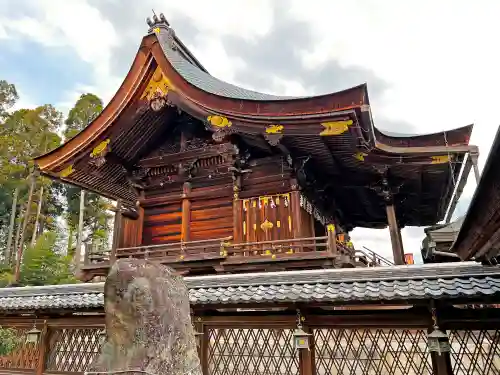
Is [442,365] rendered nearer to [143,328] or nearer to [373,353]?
[373,353]

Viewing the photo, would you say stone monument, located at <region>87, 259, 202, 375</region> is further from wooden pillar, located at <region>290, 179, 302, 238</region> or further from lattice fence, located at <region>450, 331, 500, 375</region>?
wooden pillar, located at <region>290, 179, 302, 238</region>

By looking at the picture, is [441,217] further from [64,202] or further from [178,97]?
[64,202]

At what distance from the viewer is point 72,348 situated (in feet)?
25.9

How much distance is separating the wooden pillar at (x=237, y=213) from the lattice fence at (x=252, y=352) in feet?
9.63

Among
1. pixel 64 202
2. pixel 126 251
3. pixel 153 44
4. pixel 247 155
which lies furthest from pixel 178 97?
pixel 64 202

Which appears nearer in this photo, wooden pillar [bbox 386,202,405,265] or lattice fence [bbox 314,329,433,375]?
lattice fence [bbox 314,329,433,375]

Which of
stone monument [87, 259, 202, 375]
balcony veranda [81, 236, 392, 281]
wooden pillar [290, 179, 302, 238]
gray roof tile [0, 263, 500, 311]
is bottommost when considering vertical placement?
stone monument [87, 259, 202, 375]

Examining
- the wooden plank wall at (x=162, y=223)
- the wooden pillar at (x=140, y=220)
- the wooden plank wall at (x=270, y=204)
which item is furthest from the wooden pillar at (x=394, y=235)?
the wooden pillar at (x=140, y=220)

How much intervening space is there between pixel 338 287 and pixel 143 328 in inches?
167

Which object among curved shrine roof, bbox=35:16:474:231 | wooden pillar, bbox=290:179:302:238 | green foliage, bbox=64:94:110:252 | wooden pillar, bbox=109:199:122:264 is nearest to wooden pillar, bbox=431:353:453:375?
wooden pillar, bbox=290:179:302:238

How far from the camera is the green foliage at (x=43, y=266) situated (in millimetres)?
21531

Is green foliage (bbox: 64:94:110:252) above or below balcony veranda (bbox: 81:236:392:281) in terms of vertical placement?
above

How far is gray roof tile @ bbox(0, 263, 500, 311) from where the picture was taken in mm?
5402

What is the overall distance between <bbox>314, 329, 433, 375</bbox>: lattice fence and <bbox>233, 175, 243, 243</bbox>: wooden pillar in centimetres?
376
